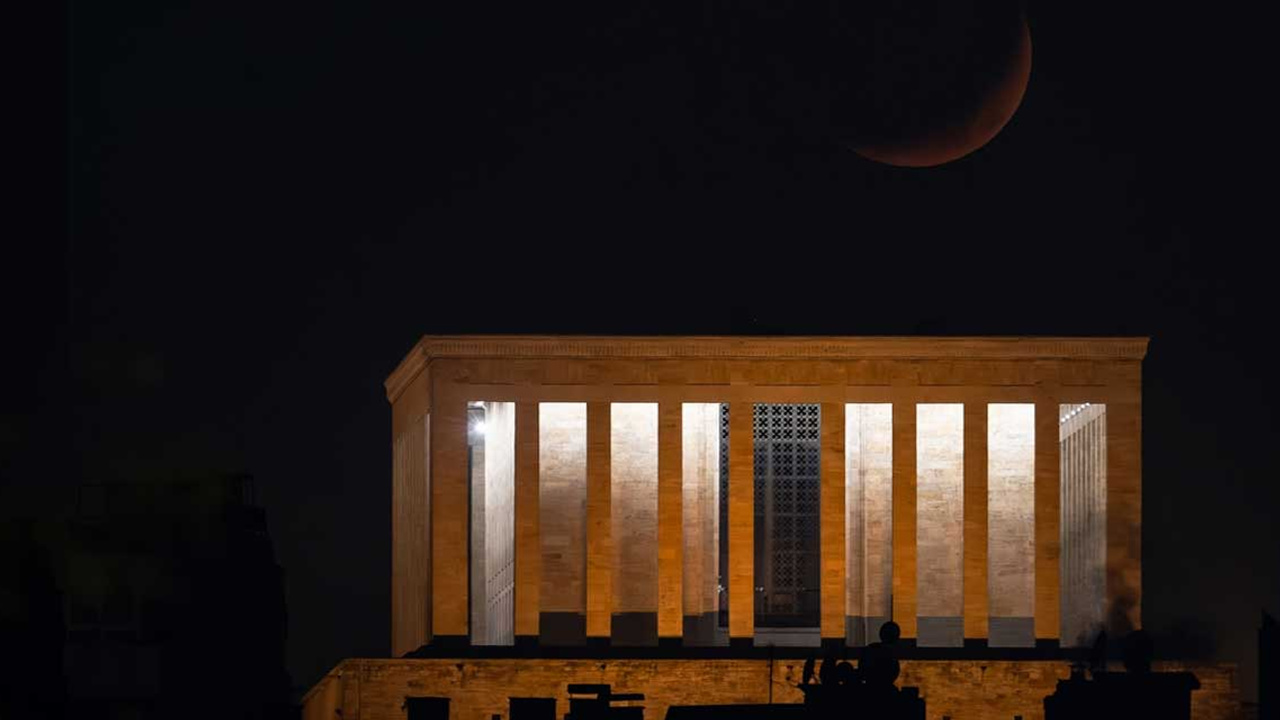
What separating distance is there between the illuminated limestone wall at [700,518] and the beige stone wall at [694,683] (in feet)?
19.1

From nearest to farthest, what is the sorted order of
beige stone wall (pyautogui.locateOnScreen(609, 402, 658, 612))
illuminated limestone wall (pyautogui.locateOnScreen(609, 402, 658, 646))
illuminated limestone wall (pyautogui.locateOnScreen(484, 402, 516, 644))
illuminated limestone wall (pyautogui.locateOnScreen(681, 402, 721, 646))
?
illuminated limestone wall (pyautogui.locateOnScreen(609, 402, 658, 646)) → beige stone wall (pyautogui.locateOnScreen(609, 402, 658, 612)) → illuminated limestone wall (pyautogui.locateOnScreen(681, 402, 721, 646)) → illuminated limestone wall (pyautogui.locateOnScreen(484, 402, 516, 644))

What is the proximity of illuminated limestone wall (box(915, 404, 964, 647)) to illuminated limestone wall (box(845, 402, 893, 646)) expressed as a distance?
787 mm

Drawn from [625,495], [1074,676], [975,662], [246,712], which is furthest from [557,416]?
[1074,676]

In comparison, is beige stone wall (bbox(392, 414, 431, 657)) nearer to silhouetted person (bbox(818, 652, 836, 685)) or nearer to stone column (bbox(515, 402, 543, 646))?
stone column (bbox(515, 402, 543, 646))

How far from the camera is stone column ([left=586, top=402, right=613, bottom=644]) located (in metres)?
62.5

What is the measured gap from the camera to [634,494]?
6406 centimetres

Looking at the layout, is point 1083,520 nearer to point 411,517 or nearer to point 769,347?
point 769,347

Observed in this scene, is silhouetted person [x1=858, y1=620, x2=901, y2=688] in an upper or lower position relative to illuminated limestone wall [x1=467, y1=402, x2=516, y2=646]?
A: lower

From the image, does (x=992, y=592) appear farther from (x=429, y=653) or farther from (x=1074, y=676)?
(x=1074, y=676)

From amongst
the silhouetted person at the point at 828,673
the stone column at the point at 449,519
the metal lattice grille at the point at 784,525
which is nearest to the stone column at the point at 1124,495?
the metal lattice grille at the point at 784,525

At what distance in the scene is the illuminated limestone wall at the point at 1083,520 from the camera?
62.9 m

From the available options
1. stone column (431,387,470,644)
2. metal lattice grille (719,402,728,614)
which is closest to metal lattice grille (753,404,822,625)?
metal lattice grille (719,402,728,614)

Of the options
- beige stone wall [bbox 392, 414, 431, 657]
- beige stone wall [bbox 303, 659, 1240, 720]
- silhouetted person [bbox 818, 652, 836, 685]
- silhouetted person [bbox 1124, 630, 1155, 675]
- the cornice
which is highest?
the cornice

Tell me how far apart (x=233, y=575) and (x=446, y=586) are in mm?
16034
